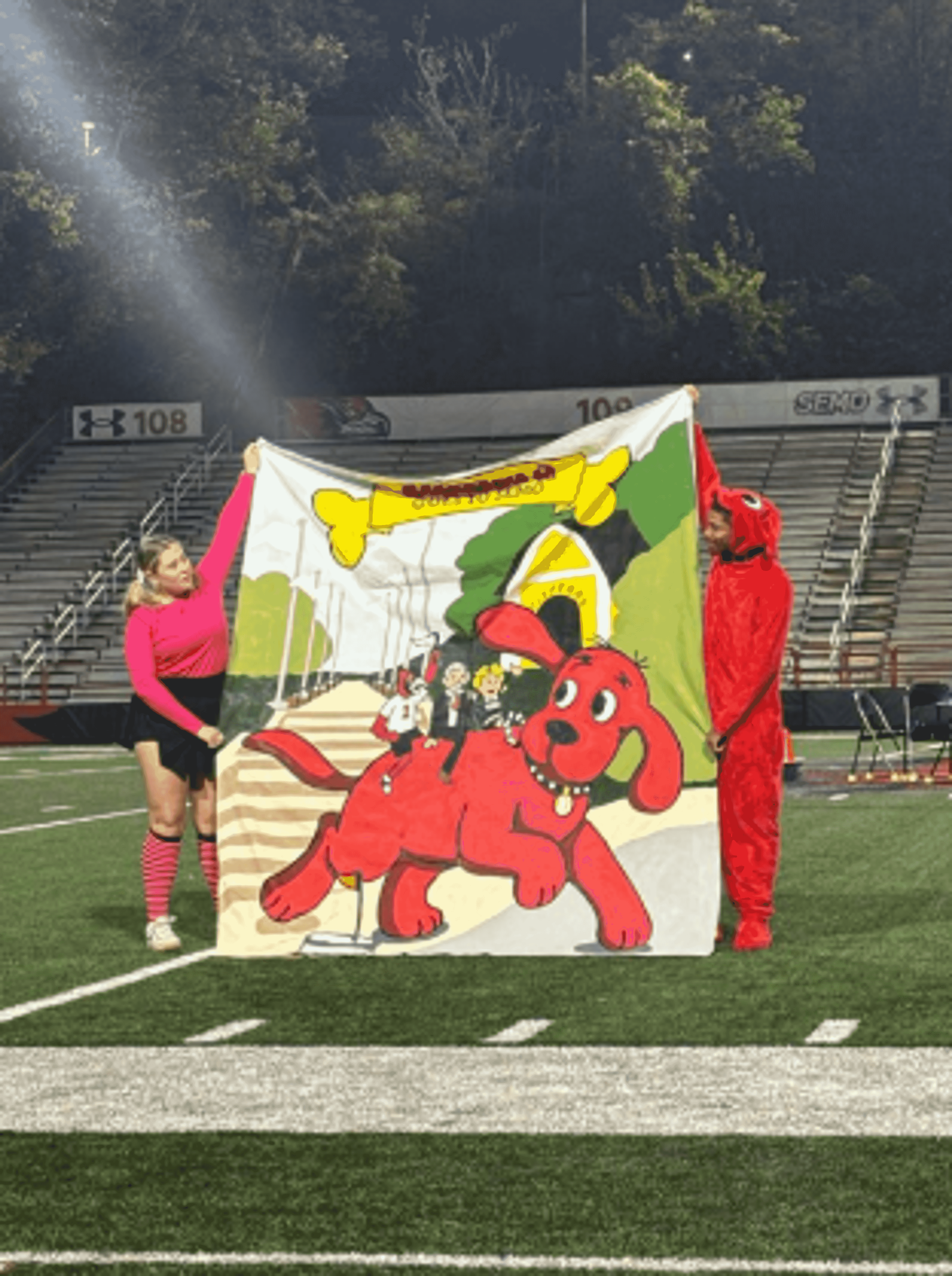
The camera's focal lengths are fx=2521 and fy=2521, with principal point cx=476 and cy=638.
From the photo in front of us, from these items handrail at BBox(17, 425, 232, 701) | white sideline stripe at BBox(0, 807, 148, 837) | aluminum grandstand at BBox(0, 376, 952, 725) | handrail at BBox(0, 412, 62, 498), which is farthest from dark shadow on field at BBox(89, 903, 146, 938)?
handrail at BBox(0, 412, 62, 498)

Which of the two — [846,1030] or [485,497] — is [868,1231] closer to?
[846,1030]

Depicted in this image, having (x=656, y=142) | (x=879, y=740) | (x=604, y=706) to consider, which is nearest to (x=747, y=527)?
(x=604, y=706)

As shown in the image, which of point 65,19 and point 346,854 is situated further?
point 65,19

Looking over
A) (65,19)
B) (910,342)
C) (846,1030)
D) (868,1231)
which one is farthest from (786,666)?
(868,1231)

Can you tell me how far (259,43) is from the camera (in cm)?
6412

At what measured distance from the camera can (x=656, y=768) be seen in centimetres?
1015

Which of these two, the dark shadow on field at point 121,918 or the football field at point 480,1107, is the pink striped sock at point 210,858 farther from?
the dark shadow on field at point 121,918

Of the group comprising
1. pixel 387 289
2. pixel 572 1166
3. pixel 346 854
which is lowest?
pixel 387 289

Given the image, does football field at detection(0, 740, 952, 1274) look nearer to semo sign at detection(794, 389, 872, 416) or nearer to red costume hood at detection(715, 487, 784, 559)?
red costume hood at detection(715, 487, 784, 559)

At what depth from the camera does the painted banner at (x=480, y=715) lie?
10.1m

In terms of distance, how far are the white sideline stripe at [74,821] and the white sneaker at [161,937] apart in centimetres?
735

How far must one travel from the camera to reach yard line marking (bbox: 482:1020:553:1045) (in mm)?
7953

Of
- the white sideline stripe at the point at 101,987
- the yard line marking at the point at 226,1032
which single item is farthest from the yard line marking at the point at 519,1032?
the white sideline stripe at the point at 101,987

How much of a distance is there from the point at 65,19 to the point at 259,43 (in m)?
6.48
